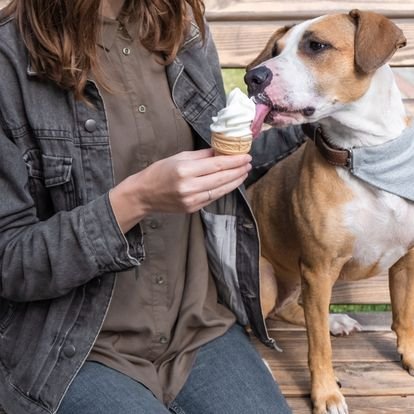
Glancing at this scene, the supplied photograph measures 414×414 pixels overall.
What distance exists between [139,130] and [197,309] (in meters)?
0.52

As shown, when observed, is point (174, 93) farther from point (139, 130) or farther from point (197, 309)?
point (197, 309)

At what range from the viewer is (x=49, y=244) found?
172 cm


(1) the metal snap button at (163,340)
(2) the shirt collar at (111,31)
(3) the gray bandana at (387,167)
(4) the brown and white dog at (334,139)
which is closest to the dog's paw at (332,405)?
(4) the brown and white dog at (334,139)

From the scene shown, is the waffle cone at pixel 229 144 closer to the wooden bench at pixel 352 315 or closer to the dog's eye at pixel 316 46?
the dog's eye at pixel 316 46

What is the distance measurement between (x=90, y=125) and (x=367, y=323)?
1.33 m

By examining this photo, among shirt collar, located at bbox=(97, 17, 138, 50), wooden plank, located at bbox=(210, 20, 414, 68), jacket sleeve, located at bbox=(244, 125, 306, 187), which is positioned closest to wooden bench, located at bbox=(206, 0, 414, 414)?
wooden plank, located at bbox=(210, 20, 414, 68)

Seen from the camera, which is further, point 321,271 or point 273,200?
point 273,200

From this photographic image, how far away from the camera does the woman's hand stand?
155 centimetres

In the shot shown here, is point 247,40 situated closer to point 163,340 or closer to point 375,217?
point 375,217

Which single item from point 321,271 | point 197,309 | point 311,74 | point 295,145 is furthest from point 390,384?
point 311,74

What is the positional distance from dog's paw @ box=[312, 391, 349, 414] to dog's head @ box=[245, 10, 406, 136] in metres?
0.81

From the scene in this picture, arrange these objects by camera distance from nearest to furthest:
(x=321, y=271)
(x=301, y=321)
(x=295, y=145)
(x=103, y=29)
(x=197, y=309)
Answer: (x=103, y=29) < (x=197, y=309) < (x=321, y=271) < (x=295, y=145) < (x=301, y=321)

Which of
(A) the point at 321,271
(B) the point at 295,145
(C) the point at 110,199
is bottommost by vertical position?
(A) the point at 321,271

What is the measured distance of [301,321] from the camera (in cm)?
261
